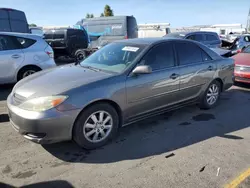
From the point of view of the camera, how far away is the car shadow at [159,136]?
3.31 m

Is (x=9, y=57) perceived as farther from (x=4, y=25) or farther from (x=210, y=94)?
(x=4, y=25)

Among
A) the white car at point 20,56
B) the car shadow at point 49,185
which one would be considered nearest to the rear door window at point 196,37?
the white car at point 20,56

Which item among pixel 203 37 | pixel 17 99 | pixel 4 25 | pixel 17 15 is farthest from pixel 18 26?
pixel 17 99

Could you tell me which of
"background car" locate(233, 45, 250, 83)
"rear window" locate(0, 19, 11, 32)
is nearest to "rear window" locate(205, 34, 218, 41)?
"background car" locate(233, 45, 250, 83)

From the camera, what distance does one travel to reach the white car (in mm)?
6117

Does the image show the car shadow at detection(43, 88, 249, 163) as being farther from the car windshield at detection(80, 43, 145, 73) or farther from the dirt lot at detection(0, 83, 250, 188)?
the car windshield at detection(80, 43, 145, 73)

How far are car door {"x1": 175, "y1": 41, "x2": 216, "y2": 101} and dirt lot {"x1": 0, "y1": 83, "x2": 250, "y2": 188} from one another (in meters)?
0.63

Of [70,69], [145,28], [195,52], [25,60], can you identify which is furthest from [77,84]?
[145,28]

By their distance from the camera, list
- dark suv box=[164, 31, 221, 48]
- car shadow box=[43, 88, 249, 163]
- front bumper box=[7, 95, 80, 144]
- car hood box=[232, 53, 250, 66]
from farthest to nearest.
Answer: dark suv box=[164, 31, 221, 48]
car hood box=[232, 53, 250, 66]
car shadow box=[43, 88, 249, 163]
front bumper box=[7, 95, 80, 144]

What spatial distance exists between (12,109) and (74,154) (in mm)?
1033

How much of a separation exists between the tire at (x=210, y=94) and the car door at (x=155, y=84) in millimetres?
960

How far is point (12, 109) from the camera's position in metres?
3.24

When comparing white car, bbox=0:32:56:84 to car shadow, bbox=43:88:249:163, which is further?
white car, bbox=0:32:56:84

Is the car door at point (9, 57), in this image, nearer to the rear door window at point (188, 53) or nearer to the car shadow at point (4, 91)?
the car shadow at point (4, 91)
